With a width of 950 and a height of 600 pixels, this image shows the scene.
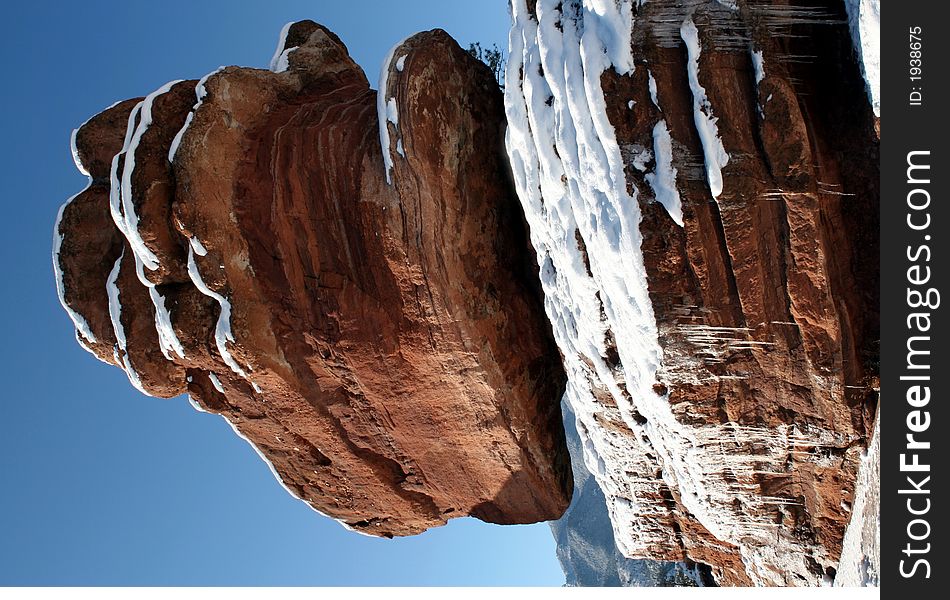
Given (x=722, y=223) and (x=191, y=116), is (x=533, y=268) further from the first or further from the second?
(x=191, y=116)

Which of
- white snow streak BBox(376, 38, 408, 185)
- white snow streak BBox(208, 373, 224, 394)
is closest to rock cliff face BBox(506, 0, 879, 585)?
white snow streak BBox(376, 38, 408, 185)

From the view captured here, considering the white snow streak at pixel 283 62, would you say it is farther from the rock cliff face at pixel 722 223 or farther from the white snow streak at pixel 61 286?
the rock cliff face at pixel 722 223

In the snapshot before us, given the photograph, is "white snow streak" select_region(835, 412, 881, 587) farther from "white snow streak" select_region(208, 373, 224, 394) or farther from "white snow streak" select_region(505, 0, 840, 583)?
"white snow streak" select_region(208, 373, 224, 394)

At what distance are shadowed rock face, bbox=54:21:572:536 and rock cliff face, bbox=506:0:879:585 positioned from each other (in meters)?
0.69

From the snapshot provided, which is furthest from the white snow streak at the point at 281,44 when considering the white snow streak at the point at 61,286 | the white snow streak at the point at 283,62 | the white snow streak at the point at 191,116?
the white snow streak at the point at 61,286

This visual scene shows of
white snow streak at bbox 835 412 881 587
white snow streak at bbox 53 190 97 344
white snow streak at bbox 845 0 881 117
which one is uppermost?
white snow streak at bbox 845 0 881 117

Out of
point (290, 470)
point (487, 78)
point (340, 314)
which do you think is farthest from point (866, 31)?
point (290, 470)

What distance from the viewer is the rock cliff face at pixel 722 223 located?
11.6 ft

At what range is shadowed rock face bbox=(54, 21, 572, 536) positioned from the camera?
16.1ft

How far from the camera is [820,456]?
4.17m

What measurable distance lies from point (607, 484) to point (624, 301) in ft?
7.73

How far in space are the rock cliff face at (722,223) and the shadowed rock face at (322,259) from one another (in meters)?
0.69

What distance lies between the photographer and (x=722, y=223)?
12.0ft
